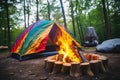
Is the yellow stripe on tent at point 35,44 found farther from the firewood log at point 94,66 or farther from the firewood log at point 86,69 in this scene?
the firewood log at point 94,66

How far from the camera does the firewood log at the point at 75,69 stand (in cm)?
441

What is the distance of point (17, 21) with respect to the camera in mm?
23656

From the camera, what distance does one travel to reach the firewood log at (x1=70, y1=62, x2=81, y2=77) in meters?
4.41

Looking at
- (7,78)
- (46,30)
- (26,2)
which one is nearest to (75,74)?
(7,78)

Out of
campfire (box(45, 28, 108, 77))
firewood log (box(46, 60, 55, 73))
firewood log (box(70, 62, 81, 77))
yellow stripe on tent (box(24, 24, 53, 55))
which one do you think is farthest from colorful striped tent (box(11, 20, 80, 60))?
firewood log (box(70, 62, 81, 77))

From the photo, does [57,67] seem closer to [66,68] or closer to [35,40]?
[66,68]

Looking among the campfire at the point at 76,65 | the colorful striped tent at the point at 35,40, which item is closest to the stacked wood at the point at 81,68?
the campfire at the point at 76,65

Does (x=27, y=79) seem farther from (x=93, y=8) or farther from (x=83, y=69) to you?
(x=93, y=8)

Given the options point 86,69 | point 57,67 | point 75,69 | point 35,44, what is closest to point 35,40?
point 35,44

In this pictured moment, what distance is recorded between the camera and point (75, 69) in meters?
4.47

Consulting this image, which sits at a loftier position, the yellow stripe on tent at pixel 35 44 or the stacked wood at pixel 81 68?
the yellow stripe on tent at pixel 35 44

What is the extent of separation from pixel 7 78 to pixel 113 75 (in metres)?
3.46

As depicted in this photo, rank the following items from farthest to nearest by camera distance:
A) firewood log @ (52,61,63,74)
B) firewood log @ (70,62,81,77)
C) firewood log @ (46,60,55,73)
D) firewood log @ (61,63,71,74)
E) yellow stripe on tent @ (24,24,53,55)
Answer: yellow stripe on tent @ (24,24,53,55), firewood log @ (46,60,55,73), firewood log @ (52,61,63,74), firewood log @ (61,63,71,74), firewood log @ (70,62,81,77)

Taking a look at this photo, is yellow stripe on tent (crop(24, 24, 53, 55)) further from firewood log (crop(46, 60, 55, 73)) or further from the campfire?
firewood log (crop(46, 60, 55, 73))
